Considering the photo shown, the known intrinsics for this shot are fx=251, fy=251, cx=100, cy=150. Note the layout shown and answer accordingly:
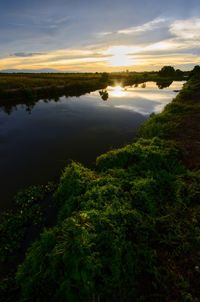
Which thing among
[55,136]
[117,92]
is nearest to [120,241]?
[55,136]

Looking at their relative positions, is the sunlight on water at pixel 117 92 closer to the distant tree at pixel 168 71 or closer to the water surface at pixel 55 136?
the water surface at pixel 55 136

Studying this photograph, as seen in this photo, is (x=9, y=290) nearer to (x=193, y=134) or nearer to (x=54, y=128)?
(x=193, y=134)

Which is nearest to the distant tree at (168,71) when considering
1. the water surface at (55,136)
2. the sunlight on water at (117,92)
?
the sunlight on water at (117,92)

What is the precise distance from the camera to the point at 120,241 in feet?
26.5

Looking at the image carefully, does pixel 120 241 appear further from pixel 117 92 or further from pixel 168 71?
pixel 168 71

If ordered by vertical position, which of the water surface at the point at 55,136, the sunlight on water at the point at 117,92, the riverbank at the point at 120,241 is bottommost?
the sunlight on water at the point at 117,92

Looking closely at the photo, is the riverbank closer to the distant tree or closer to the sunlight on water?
the sunlight on water

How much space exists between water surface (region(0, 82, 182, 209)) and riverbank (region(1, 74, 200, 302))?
4490 mm

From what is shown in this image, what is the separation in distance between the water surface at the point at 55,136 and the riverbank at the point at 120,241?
14.7ft

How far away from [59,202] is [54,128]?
17.6 metres

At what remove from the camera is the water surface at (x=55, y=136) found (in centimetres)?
1652

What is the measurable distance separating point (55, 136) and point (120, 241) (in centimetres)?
1846

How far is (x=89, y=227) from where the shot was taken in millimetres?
8141

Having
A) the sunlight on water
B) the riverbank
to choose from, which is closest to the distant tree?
the sunlight on water
